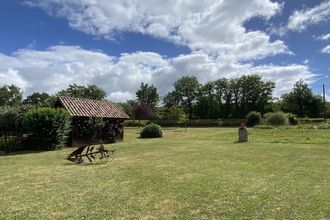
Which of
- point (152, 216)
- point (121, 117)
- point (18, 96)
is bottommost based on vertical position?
point (152, 216)

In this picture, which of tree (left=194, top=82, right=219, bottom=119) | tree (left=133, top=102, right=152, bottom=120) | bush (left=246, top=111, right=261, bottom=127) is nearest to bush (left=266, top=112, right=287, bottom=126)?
bush (left=246, top=111, right=261, bottom=127)

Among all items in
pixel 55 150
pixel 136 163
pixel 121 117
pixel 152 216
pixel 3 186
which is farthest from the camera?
pixel 121 117

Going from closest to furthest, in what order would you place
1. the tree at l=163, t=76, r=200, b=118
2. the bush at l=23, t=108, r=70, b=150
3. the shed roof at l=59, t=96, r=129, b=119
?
the bush at l=23, t=108, r=70, b=150 → the shed roof at l=59, t=96, r=129, b=119 → the tree at l=163, t=76, r=200, b=118

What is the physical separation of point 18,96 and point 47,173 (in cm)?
7898

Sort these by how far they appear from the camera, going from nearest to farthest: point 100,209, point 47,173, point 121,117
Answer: point 100,209
point 47,173
point 121,117

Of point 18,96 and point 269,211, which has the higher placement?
point 18,96

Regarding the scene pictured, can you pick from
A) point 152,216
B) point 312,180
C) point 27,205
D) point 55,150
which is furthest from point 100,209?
point 55,150

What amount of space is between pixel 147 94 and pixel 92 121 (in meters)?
61.1

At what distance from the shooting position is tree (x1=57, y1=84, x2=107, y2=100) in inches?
3073

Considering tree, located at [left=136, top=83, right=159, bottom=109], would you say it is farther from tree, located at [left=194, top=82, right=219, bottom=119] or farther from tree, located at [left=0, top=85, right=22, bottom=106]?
tree, located at [left=0, top=85, right=22, bottom=106]

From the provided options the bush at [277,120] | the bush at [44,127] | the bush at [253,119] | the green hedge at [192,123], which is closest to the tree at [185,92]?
the green hedge at [192,123]

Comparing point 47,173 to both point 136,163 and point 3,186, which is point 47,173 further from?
point 136,163

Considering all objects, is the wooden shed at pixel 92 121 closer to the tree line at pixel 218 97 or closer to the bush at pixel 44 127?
the bush at pixel 44 127

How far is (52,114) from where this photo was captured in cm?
2183
